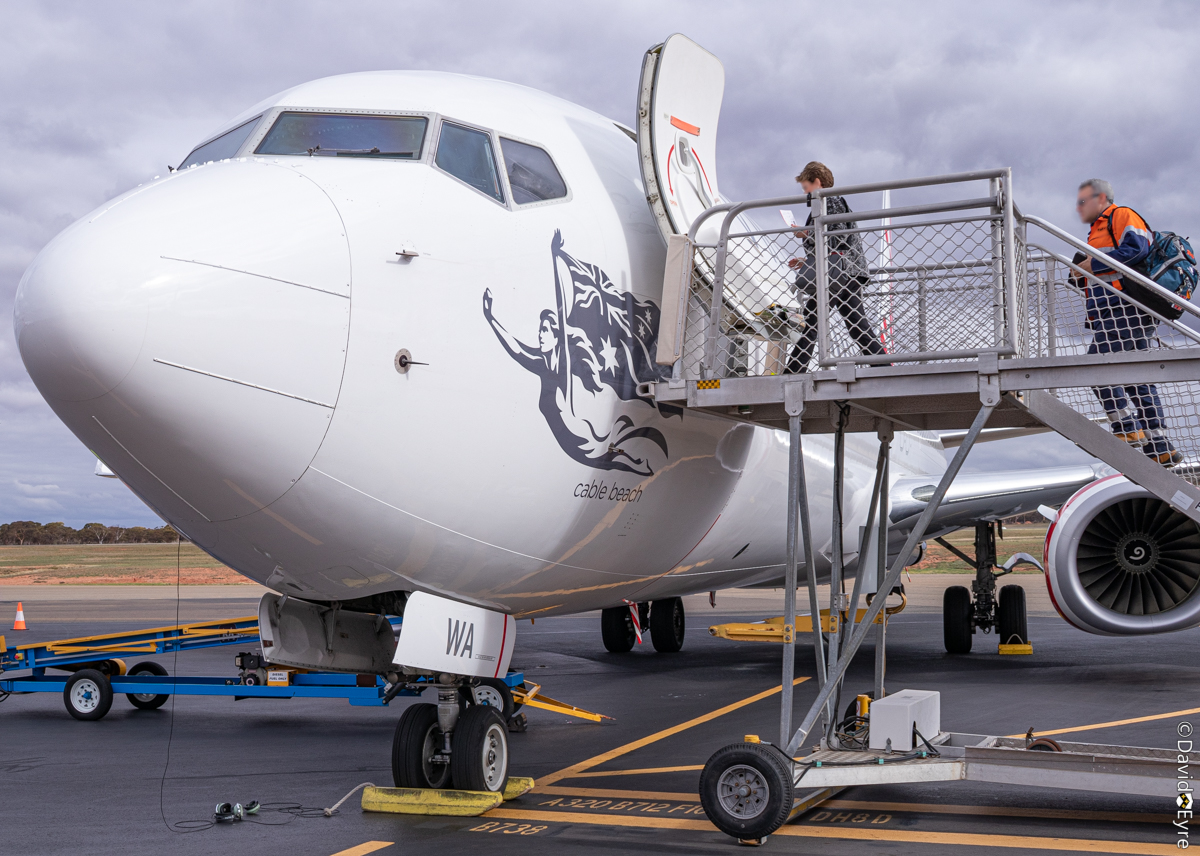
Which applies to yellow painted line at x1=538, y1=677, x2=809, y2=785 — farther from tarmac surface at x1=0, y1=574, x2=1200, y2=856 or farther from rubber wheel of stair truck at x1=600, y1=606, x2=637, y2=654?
rubber wheel of stair truck at x1=600, y1=606, x2=637, y2=654

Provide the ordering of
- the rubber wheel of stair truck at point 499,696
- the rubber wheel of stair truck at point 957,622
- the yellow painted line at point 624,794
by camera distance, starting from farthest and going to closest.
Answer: the rubber wheel of stair truck at point 957,622
the rubber wheel of stair truck at point 499,696
the yellow painted line at point 624,794

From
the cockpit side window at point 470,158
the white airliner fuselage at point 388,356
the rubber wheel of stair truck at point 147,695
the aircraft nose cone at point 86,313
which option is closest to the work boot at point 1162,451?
the white airliner fuselage at point 388,356

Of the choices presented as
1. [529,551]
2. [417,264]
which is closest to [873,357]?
[529,551]

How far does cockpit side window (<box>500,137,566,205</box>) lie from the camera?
5863mm

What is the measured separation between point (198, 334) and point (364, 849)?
9.09ft

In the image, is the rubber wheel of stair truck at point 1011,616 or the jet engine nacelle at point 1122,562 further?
the rubber wheel of stair truck at point 1011,616

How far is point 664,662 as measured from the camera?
1519cm

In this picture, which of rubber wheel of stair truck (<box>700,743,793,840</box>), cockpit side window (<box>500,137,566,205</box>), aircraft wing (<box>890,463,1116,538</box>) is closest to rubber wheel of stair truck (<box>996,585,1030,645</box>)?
aircraft wing (<box>890,463,1116,538</box>)

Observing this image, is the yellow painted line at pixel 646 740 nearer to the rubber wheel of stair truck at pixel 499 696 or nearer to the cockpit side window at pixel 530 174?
the rubber wheel of stair truck at pixel 499 696

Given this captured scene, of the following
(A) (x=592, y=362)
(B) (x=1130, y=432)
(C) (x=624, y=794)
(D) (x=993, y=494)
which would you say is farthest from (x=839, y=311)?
(D) (x=993, y=494)

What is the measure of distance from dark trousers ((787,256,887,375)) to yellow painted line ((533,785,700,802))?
2680 mm

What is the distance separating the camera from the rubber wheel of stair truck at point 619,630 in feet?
53.5

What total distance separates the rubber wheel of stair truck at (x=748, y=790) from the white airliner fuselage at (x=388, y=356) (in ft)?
4.53

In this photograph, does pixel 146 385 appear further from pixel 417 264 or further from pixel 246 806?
pixel 246 806
